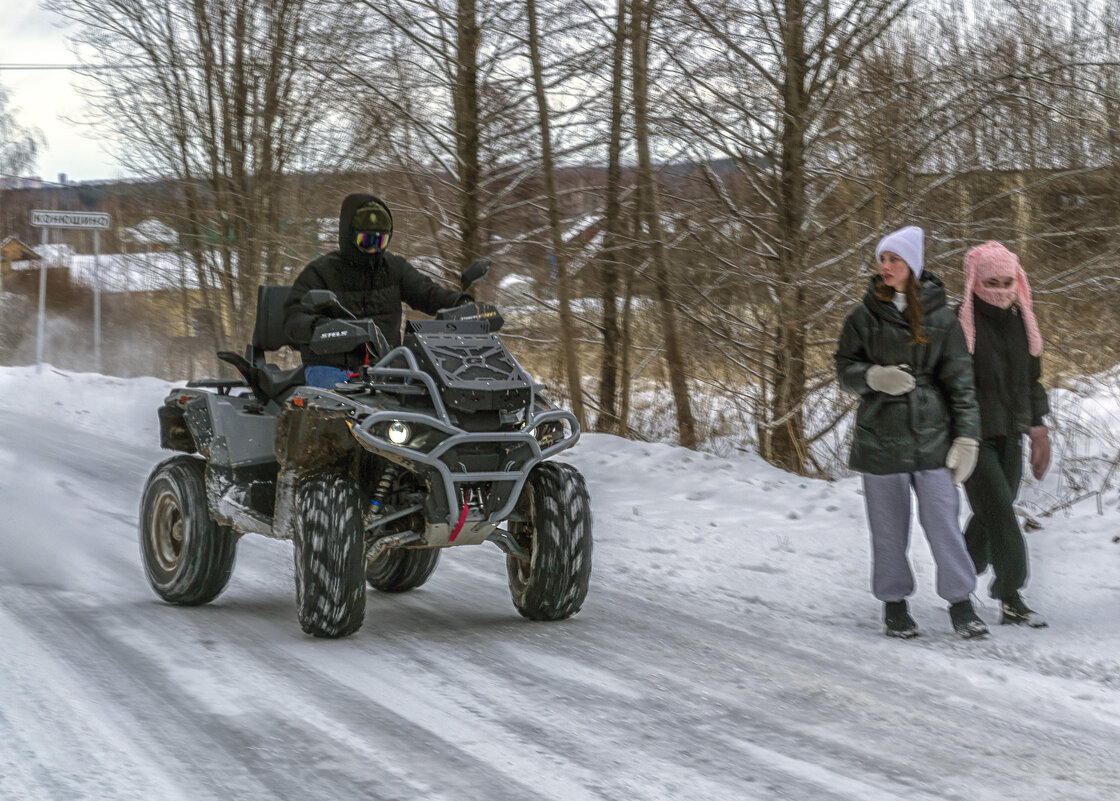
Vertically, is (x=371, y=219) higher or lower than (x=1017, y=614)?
higher

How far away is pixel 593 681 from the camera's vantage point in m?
5.22

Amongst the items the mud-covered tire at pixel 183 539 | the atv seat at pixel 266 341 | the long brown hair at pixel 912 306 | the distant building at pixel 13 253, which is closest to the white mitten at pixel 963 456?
the long brown hair at pixel 912 306

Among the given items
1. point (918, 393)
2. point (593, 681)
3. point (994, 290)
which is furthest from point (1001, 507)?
point (593, 681)

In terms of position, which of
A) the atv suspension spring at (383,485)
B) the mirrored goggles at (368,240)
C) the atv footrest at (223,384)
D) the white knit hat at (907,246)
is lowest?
the atv suspension spring at (383,485)

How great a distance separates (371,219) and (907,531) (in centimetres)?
312

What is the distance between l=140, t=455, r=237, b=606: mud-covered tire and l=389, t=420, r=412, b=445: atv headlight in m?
1.68

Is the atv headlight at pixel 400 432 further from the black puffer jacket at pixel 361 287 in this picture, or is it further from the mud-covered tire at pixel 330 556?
the black puffer jacket at pixel 361 287

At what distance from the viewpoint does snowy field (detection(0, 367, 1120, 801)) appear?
4020 millimetres

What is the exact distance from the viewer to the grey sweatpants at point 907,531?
240 inches

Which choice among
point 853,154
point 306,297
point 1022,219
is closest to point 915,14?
point 853,154

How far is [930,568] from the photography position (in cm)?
745

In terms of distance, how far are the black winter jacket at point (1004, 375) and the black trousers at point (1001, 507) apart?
10 cm

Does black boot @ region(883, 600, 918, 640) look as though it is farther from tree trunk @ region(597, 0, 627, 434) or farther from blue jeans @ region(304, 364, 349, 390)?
tree trunk @ region(597, 0, 627, 434)

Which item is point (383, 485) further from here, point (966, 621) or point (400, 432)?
point (966, 621)
